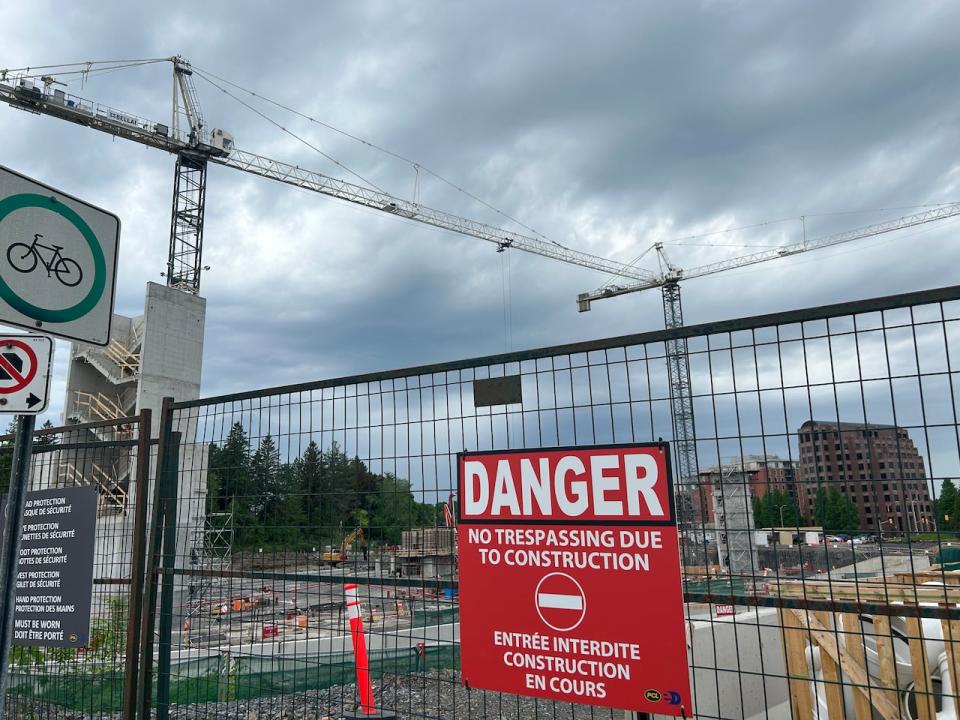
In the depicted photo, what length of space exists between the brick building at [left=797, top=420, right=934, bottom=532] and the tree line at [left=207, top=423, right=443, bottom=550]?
1.99 meters

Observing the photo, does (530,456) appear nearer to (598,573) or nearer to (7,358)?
(598,573)

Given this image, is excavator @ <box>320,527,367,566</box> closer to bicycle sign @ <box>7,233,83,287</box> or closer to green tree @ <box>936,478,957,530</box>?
bicycle sign @ <box>7,233,83,287</box>

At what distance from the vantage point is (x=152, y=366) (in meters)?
28.4

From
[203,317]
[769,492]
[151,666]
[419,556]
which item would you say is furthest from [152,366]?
[769,492]

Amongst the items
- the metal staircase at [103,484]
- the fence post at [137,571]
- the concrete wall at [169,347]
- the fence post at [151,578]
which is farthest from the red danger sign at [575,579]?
the concrete wall at [169,347]

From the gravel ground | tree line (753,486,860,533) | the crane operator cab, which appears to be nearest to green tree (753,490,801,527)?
tree line (753,486,860,533)

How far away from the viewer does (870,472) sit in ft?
9.34

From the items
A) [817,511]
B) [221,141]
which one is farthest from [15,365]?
[221,141]

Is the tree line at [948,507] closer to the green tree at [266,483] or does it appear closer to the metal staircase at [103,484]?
the green tree at [266,483]

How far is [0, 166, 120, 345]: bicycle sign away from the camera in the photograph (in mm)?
3281

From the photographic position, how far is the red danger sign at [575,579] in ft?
10.6

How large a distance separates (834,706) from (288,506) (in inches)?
224

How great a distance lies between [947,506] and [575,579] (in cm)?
160

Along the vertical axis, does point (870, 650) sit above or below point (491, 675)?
below
